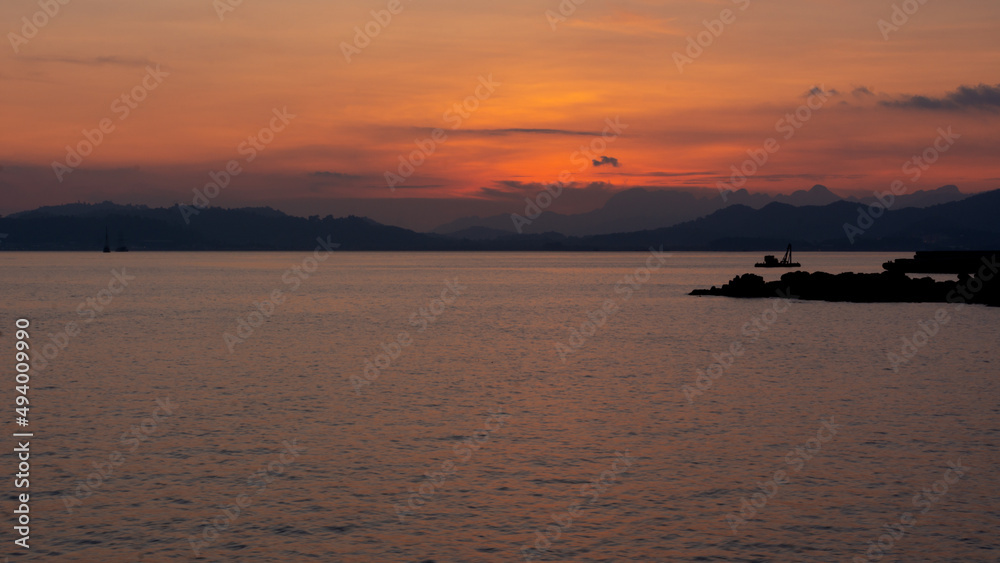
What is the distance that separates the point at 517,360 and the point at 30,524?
2976 centimetres

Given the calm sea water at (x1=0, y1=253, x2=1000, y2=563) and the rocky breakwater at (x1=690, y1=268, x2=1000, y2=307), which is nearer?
the calm sea water at (x1=0, y1=253, x2=1000, y2=563)

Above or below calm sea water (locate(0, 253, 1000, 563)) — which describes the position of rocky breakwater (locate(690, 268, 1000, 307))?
above

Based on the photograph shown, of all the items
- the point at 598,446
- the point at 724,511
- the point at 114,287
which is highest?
the point at 114,287

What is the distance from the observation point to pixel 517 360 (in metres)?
44.9

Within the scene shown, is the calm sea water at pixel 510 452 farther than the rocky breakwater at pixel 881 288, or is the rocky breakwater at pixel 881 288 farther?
the rocky breakwater at pixel 881 288

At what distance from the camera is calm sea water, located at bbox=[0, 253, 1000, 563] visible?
16406 millimetres

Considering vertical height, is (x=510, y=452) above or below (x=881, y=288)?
below

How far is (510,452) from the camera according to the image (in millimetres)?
23344

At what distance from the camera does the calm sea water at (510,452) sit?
16.4m

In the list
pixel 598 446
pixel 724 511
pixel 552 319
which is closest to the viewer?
pixel 724 511

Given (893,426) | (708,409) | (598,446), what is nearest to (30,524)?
(598,446)

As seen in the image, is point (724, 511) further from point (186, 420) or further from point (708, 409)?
point (186, 420)

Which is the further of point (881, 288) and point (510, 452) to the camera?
point (881, 288)

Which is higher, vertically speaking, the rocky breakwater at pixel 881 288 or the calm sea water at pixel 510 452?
the rocky breakwater at pixel 881 288
